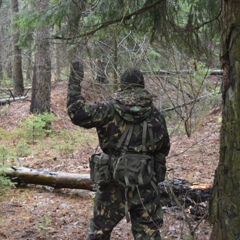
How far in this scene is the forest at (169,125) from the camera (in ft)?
10.5

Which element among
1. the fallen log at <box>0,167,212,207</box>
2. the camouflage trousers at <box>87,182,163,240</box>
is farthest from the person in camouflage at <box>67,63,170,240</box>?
the fallen log at <box>0,167,212,207</box>

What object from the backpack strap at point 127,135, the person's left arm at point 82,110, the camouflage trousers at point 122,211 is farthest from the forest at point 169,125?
the person's left arm at point 82,110

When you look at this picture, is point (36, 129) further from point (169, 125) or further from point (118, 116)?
point (118, 116)

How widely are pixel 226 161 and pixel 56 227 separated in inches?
120

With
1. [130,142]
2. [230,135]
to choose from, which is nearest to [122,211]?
[130,142]

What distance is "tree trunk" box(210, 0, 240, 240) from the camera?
3.11m

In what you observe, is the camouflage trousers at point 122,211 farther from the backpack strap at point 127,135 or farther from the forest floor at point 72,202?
the backpack strap at point 127,135

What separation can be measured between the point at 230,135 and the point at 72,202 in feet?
12.8

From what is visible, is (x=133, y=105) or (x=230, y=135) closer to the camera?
(x=230, y=135)

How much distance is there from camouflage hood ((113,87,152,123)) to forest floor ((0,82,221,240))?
125 centimetres

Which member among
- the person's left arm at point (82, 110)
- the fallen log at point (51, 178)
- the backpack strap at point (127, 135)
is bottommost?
the fallen log at point (51, 178)

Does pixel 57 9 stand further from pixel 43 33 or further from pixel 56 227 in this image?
pixel 43 33

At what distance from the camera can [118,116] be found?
378 cm

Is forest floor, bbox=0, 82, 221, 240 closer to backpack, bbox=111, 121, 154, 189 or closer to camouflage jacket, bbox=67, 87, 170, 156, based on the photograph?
backpack, bbox=111, 121, 154, 189
